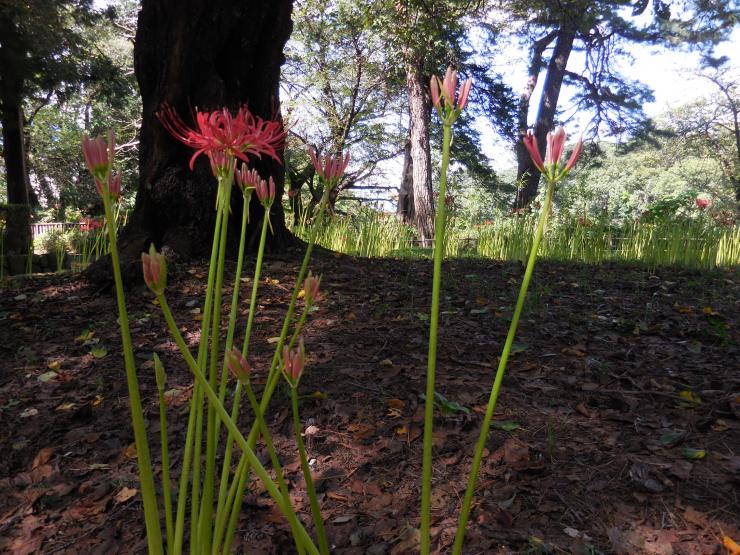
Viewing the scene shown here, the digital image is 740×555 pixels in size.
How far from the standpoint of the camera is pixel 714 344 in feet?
8.30

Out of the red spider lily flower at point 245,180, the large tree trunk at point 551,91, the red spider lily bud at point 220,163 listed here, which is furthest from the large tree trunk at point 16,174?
the large tree trunk at point 551,91

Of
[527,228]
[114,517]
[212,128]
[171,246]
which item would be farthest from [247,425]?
[527,228]

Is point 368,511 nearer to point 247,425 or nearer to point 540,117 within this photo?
point 247,425

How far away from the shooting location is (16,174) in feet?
27.9

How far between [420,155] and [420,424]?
8.22 m

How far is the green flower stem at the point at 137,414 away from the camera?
63 cm

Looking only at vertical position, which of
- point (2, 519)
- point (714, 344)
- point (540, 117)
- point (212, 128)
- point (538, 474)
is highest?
point (540, 117)

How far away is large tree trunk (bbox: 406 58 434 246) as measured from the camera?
360 inches

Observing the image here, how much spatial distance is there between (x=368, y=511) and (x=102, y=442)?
995 millimetres

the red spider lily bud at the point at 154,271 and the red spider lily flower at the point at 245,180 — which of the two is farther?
the red spider lily flower at the point at 245,180

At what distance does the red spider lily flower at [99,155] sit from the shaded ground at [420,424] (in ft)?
3.23

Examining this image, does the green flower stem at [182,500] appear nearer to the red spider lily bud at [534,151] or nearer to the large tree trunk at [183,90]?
the red spider lily bud at [534,151]

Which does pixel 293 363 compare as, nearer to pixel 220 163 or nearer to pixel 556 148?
pixel 220 163

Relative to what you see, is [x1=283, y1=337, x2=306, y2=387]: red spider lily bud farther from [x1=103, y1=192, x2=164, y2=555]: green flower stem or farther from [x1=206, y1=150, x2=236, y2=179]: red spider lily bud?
[x1=206, y1=150, x2=236, y2=179]: red spider lily bud
